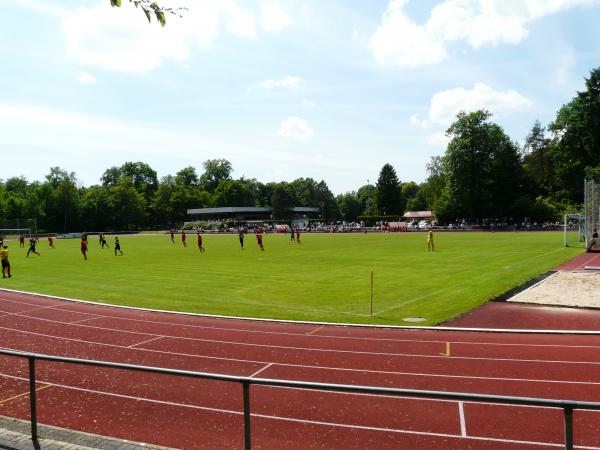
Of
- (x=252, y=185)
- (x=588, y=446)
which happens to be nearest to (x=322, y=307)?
(x=588, y=446)

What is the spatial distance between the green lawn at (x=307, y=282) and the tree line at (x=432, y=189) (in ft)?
163

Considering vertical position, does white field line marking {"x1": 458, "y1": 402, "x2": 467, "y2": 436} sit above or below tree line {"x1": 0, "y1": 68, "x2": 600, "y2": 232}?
below

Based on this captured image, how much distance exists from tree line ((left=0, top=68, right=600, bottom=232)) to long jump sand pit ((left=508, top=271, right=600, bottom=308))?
5667 cm

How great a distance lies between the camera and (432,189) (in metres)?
120

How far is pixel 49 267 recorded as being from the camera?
33.9 meters

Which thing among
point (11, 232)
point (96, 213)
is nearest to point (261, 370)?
point (11, 232)

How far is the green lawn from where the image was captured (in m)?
17.4

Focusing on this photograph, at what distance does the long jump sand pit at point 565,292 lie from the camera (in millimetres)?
16984

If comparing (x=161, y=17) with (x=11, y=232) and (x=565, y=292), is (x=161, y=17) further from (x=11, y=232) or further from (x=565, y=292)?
(x=11, y=232)

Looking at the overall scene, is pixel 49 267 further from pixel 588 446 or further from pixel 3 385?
pixel 588 446

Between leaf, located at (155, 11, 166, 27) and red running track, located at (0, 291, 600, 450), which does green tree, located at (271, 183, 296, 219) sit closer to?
red running track, located at (0, 291, 600, 450)

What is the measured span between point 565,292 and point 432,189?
10406 centimetres

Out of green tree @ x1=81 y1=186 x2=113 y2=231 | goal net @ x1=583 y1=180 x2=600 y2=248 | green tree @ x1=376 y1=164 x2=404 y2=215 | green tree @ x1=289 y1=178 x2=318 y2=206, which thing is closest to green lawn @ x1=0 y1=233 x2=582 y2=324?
goal net @ x1=583 y1=180 x2=600 y2=248

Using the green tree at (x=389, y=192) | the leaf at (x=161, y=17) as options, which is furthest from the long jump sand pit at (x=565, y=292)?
the green tree at (x=389, y=192)
